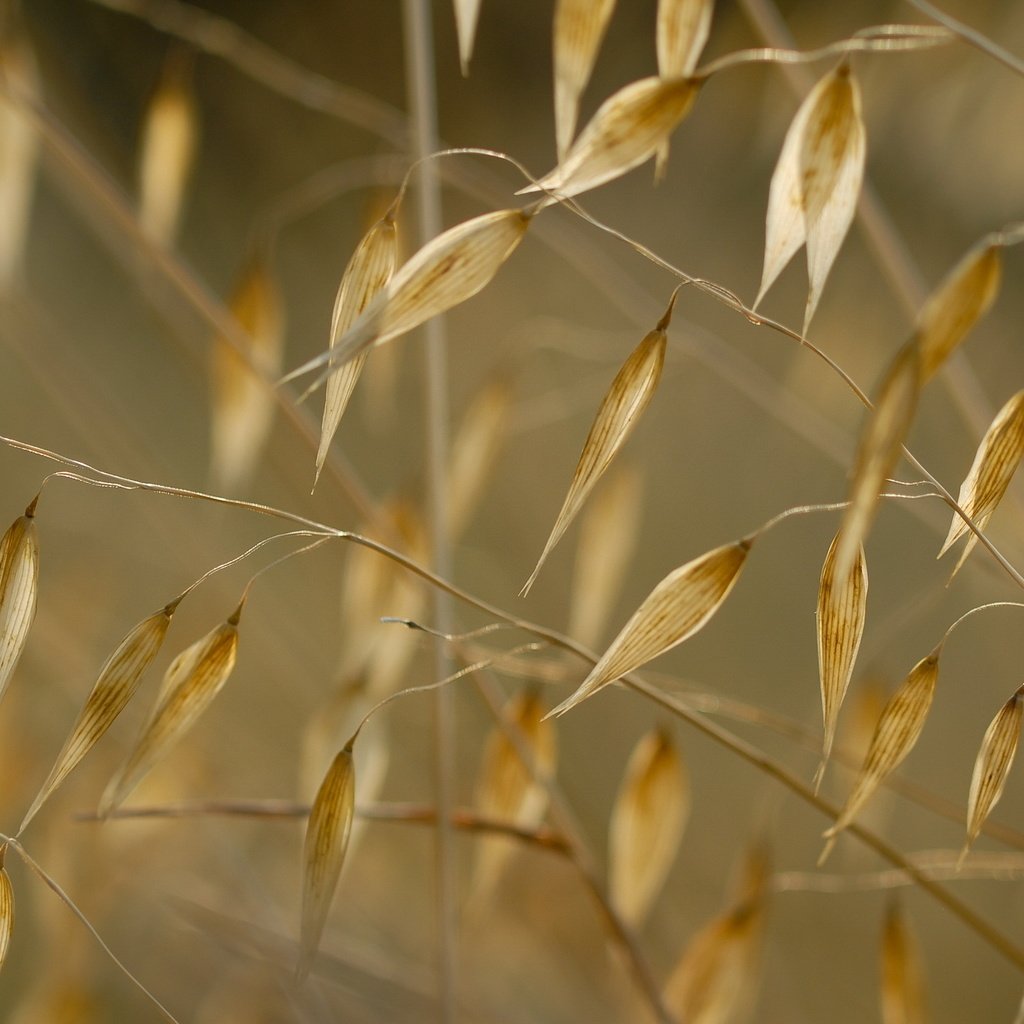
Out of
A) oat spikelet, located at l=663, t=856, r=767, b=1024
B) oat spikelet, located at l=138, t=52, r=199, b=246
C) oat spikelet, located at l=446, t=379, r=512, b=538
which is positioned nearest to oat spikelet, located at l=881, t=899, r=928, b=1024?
oat spikelet, located at l=663, t=856, r=767, b=1024

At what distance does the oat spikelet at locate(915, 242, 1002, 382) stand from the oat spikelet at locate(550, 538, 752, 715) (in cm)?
6

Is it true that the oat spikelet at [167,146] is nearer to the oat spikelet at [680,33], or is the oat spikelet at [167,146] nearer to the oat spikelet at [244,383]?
the oat spikelet at [244,383]

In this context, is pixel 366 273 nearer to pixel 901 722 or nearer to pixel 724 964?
pixel 901 722

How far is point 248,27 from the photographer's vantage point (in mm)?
1139

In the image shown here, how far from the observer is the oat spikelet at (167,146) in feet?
1.51

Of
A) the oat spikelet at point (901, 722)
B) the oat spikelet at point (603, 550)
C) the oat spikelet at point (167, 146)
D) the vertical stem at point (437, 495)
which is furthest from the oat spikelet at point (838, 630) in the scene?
the oat spikelet at point (167, 146)

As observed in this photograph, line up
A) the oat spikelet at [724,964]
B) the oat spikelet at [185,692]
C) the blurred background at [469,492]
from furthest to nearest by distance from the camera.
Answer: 1. the blurred background at [469,492]
2. the oat spikelet at [724,964]
3. the oat spikelet at [185,692]

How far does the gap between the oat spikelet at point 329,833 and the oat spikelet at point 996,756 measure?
141mm

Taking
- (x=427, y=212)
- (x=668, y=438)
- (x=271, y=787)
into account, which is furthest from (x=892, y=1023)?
(x=668, y=438)

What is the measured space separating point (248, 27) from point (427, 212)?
949 mm

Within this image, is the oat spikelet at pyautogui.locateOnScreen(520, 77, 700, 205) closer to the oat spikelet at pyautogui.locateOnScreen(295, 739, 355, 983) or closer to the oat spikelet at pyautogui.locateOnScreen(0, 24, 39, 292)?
the oat spikelet at pyautogui.locateOnScreen(295, 739, 355, 983)

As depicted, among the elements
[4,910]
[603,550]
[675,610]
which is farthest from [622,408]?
[603,550]

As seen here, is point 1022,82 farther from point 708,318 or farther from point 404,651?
point 404,651

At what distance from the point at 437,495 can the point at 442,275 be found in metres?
0.13
